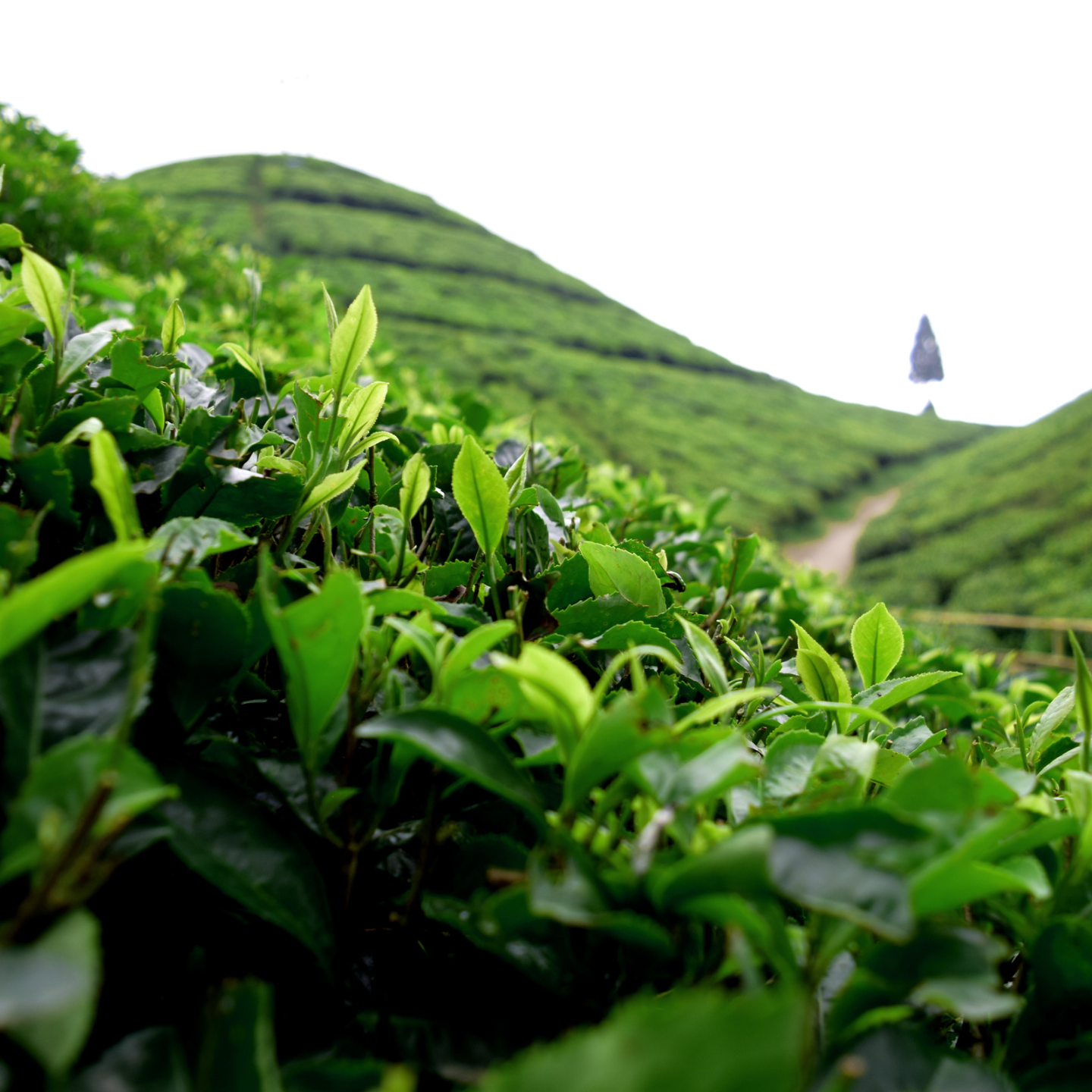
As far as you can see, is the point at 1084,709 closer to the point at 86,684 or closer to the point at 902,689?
the point at 902,689

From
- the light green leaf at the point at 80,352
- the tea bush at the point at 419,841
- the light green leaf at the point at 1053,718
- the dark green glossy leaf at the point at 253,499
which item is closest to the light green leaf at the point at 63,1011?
the tea bush at the point at 419,841

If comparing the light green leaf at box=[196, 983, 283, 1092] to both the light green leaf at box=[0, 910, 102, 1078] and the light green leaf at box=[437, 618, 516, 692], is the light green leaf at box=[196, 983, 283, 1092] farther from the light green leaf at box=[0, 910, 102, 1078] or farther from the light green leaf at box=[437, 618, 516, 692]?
the light green leaf at box=[437, 618, 516, 692]

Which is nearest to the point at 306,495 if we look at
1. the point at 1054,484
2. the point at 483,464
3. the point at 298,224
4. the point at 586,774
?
the point at 483,464

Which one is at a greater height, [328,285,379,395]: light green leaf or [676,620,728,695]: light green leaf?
[328,285,379,395]: light green leaf

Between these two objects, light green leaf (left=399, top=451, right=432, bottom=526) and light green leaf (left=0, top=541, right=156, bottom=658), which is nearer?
light green leaf (left=0, top=541, right=156, bottom=658)

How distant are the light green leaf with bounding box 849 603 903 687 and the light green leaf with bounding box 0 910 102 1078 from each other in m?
0.65

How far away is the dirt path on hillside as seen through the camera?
15008mm

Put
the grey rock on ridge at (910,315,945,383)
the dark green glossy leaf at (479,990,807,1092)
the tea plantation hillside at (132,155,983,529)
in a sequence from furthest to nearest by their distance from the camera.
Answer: the tea plantation hillside at (132,155,983,529) < the grey rock on ridge at (910,315,945,383) < the dark green glossy leaf at (479,990,807,1092)

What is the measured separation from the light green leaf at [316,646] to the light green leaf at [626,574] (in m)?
0.30

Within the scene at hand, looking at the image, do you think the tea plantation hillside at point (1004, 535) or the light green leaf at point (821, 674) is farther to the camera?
the tea plantation hillside at point (1004, 535)

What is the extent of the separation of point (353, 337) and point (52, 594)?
0.35 metres

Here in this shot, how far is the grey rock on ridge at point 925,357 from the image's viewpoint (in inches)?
425

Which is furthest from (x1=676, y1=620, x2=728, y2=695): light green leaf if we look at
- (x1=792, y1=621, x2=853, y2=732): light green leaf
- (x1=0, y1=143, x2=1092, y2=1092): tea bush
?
(x1=792, y1=621, x2=853, y2=732): light green leaf

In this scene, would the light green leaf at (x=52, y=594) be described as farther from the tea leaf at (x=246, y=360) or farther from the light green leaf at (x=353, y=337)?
the tea leaf at (x=246, y=360)
